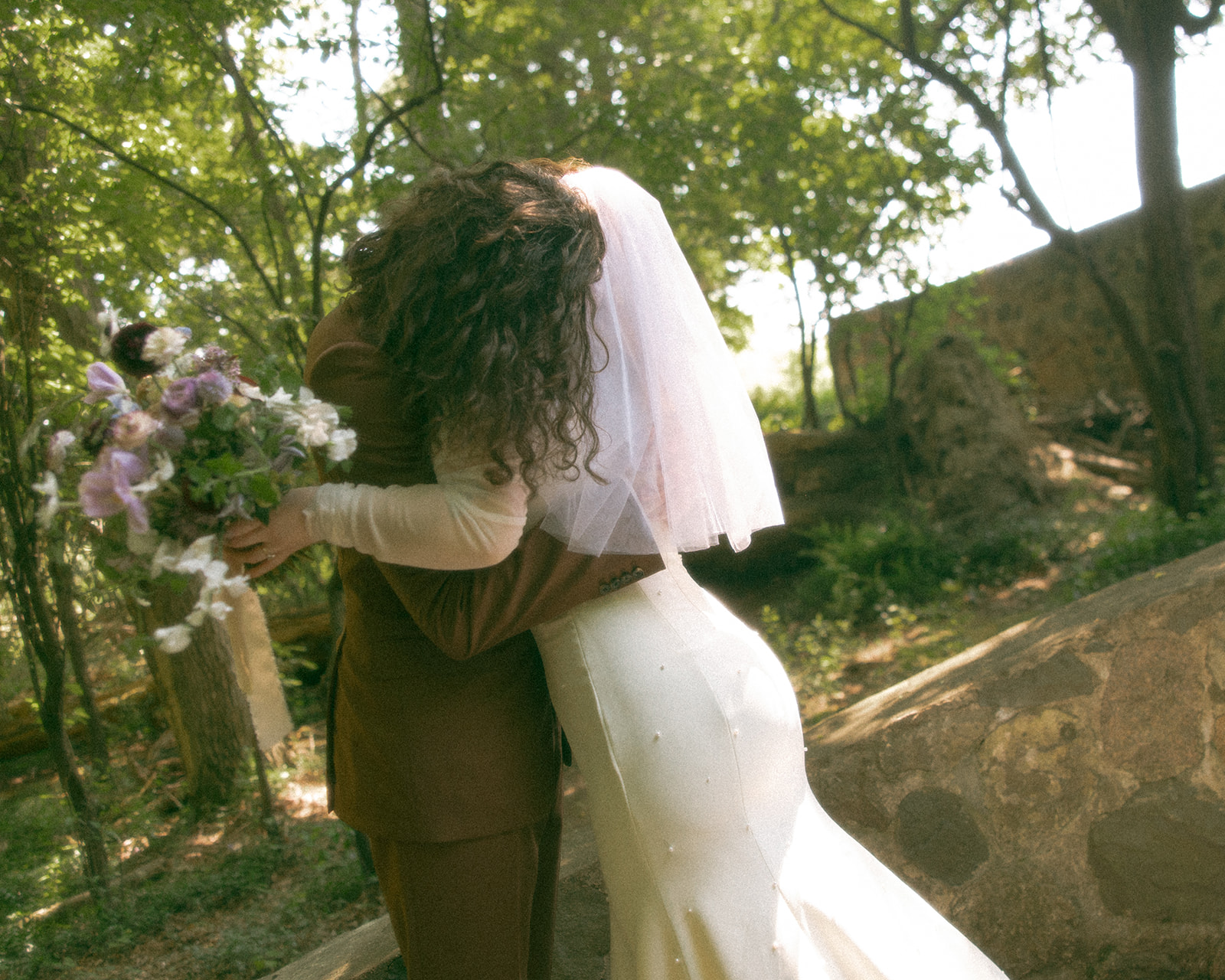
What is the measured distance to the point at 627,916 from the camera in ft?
5.02

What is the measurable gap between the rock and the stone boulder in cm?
515

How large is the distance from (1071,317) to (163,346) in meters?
9.75

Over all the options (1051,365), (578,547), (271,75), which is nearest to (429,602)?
(578,547)

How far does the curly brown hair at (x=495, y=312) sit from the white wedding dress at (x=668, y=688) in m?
0.07

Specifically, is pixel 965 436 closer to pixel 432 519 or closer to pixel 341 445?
pixel 432 519

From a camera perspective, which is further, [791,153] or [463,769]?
[791,153]

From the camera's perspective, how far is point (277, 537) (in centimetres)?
140

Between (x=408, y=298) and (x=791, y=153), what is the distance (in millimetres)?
5741

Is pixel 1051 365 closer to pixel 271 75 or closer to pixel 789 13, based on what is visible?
pixel 789 13

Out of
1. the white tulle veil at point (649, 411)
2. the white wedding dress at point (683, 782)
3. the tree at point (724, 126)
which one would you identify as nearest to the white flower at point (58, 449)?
the white wedding dress at point (683, 782)

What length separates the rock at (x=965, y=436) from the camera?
7.18 m

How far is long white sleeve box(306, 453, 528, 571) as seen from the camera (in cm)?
135

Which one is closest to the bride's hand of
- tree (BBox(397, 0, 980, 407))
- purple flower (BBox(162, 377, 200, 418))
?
purple flower (BBox(162, 377, 200, 418))

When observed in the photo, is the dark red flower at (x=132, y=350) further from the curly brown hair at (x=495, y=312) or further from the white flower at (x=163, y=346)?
the curly brown hair at (x=495, y=312)
